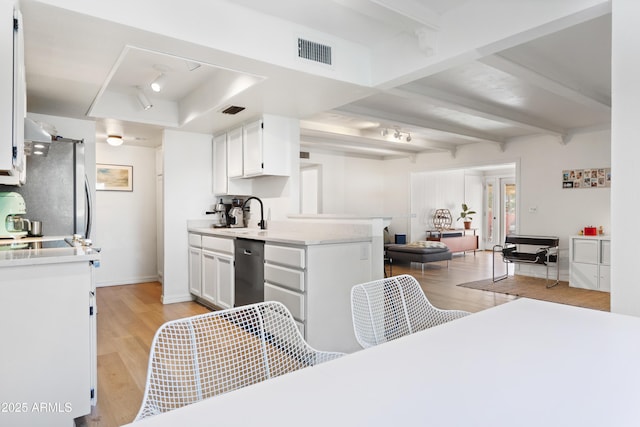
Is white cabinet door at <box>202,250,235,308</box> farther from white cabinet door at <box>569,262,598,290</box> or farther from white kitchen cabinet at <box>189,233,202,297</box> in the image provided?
white cabinet door at <box>569,262,598,290</box>

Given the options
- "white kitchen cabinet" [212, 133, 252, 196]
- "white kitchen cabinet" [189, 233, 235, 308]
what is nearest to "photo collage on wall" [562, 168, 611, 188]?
"white kitchen cabinet" [212, 133, 252, 196]

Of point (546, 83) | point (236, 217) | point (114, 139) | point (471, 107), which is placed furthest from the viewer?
point (114, 139)

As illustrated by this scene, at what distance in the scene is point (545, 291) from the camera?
5297mm

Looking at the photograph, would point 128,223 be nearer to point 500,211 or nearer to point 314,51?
point 314,51

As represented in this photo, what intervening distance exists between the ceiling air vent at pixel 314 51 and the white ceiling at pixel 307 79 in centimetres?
10

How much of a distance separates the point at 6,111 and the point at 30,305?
0.88 meters

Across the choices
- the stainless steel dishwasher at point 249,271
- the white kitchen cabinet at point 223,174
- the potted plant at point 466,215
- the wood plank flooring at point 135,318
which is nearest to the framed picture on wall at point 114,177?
the wood plank flooring at point 135,318

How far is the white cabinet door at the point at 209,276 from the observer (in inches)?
158

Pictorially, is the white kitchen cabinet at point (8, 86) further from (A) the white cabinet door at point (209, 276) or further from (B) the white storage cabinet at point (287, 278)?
(A) the white cabinet door at point (209, 276)

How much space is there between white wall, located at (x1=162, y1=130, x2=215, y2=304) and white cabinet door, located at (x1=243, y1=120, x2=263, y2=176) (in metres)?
0.96

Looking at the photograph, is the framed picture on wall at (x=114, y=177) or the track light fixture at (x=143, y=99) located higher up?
the track light fixture at (x=143, y=99)

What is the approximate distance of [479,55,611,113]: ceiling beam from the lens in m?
3.09

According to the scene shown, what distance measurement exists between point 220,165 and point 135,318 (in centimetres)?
197

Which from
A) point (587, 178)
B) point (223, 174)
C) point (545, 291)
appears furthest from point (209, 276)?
point (587, 178)
